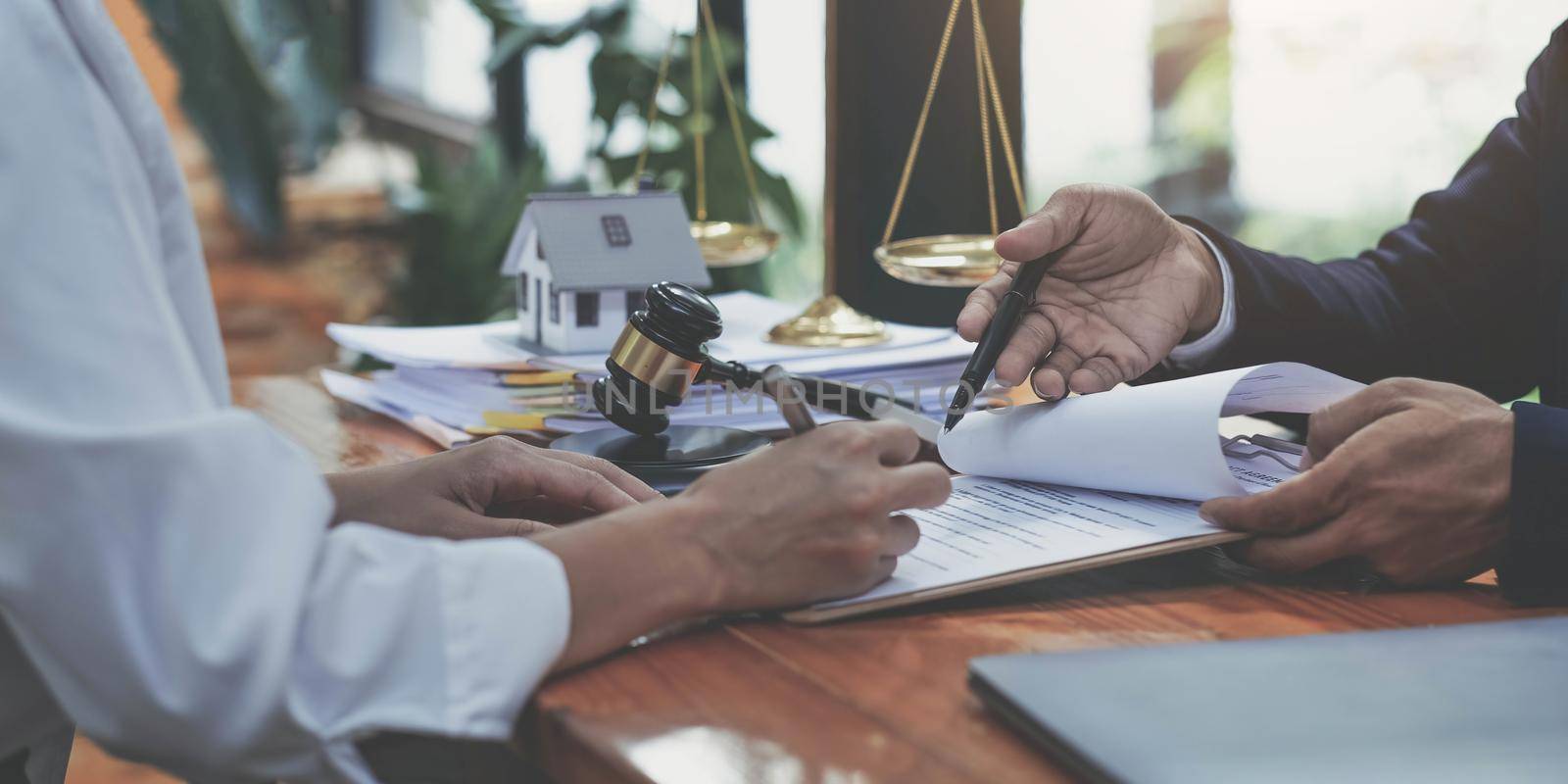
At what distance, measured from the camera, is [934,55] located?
2057 mm

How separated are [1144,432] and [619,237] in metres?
0.77

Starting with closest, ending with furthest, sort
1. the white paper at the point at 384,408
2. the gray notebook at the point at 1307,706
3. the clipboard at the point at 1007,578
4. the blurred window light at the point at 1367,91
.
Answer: the gray notebook at the point at 1307,706, the clipboard at the point at 1007,578, the white paper at the point at 384,408, the blurred window light at the point at 1367,91

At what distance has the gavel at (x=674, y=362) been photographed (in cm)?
96

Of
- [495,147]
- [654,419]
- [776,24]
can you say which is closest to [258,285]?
[495,147]

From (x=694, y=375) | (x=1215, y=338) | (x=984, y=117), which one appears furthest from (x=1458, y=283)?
(x=694, y=375)

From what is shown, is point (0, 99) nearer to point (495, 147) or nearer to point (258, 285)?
point (495, 147)

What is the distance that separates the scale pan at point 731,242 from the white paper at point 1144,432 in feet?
2.12

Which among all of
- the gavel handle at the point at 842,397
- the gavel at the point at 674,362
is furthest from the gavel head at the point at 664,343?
the gavel handle at the point at 842,397

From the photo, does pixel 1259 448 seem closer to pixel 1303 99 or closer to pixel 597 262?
pixel 597 262

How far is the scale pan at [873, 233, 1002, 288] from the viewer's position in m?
1.35

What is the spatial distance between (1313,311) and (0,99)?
1137 mm

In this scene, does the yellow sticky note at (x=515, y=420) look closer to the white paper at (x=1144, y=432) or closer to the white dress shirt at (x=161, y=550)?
the white paper at (x=1144, y=432)

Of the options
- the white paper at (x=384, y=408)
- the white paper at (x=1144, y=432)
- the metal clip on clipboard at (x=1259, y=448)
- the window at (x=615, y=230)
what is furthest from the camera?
the window at (x=615, y=230)

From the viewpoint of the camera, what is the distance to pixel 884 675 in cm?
66
